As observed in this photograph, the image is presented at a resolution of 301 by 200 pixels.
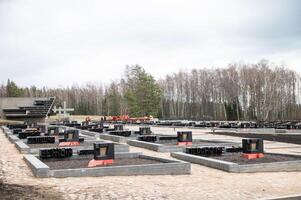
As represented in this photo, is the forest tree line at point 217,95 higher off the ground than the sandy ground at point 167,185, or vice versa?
the forest tree line at point 217,95

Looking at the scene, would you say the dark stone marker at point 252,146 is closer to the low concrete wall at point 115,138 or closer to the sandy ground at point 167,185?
the sandy ground at point 167,185

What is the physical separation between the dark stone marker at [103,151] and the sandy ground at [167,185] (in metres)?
1.64

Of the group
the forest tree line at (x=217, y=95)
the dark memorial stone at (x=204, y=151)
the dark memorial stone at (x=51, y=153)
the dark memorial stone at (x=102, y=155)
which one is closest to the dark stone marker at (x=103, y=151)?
the dark memorial stone at (x=102, y=155)

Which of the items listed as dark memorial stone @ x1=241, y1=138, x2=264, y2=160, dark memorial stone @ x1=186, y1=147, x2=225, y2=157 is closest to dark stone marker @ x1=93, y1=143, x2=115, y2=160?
dark memorial stone @ x1=186, y1=147, x2=225, y2=157

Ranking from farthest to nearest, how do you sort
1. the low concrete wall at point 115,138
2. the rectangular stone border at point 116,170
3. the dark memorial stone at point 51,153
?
the low concrete wall at point 115,138, the dark memorial stone at point 51,153, the rectangular stone border at point 116,170

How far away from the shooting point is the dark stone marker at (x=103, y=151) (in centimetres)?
1266

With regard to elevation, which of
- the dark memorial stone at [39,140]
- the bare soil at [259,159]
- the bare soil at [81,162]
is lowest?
the bare soil at [259,159]

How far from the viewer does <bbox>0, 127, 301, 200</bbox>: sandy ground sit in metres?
8.97

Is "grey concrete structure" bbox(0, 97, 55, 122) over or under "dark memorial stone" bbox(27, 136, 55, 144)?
over

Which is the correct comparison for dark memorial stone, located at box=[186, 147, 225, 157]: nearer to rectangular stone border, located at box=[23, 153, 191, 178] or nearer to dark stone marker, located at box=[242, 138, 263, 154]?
dark stone marker, located at box=[242, 138, 263, 154]

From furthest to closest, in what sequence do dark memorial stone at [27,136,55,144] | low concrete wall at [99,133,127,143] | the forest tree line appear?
the forest tree line
low concrete wall at [99,133,127,143]
dark memorial stone at [27,136,55,144]

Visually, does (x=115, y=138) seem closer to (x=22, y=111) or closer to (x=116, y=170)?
(x=116, y=170)

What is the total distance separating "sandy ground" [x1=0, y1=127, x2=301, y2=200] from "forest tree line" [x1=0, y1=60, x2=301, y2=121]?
6224cm

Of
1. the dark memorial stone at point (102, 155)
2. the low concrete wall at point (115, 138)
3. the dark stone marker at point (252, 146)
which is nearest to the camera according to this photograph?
the dark memorial stone at point (102, 155)
